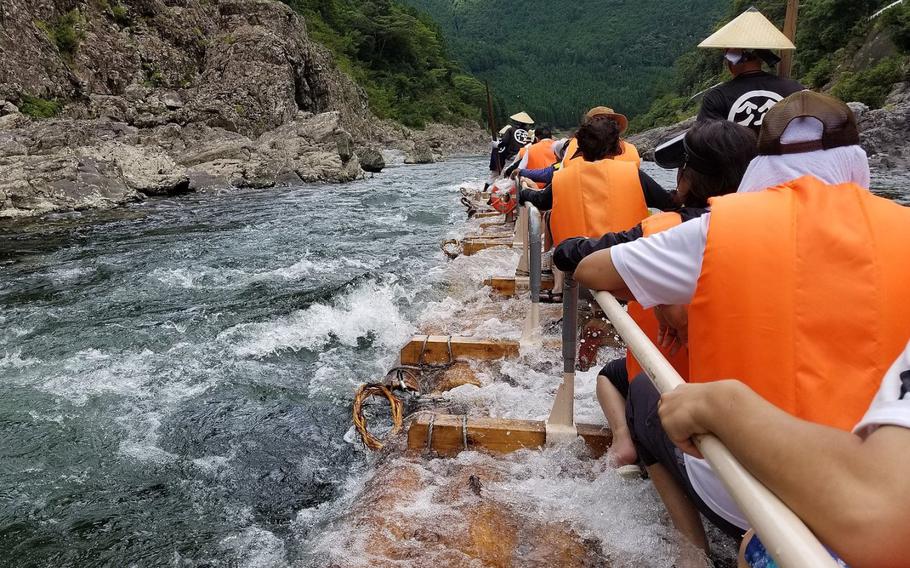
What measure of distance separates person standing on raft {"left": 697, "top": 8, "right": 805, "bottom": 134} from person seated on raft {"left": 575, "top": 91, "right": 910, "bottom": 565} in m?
2.39

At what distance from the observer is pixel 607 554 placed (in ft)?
7.40

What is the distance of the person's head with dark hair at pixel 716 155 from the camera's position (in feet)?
7.67

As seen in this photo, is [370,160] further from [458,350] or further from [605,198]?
[605,198]

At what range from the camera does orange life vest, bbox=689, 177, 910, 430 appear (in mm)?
1371

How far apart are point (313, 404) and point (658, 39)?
500 ft

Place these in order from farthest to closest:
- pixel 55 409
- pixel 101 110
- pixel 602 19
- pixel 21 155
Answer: pixel 602 19
pixel 101 110
pixel 21 155
pixel 55 409

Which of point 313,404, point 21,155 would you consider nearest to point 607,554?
point 313,404

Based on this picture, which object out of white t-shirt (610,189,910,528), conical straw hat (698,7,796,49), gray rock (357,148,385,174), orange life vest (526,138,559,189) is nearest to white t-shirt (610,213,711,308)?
white t-shirt (610,189,910,528)

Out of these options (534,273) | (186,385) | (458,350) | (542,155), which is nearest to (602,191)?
(534,273)

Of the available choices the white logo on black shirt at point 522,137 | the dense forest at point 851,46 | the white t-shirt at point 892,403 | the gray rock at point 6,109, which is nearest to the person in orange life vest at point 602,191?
the white t-shirt at point 892,403

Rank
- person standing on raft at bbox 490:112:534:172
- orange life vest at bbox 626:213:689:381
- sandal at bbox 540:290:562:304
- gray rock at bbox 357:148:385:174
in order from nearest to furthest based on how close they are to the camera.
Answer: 1. orange life vest at bbox 626:213:689:381
2. sandal at bbox 540:290:562:304
3. person standing on raft at bbox 490:112:534:172
4. gray rock at bbox 357:148:385:174

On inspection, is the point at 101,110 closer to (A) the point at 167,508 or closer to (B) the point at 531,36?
(A) the point at 167,508

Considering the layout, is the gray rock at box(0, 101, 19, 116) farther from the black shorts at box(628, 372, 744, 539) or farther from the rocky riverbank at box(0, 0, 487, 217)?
the black shorts at box(628, 372, 744, 539)

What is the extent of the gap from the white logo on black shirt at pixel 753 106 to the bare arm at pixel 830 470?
11.0ft
